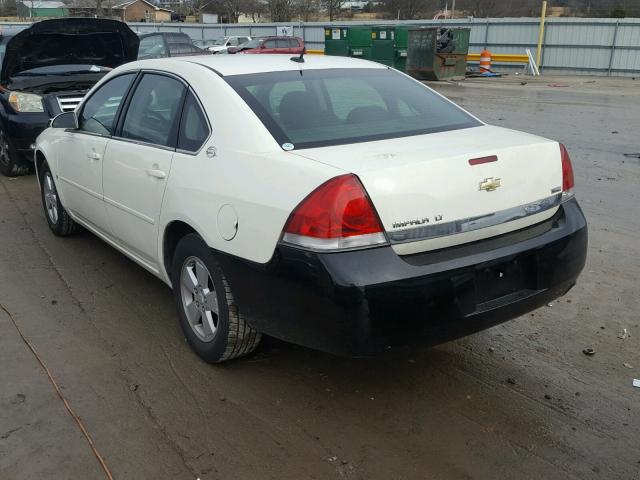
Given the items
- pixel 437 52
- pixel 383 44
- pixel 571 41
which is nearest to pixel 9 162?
pixel 437 52

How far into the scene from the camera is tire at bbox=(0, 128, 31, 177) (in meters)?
8.32

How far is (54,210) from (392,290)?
165 inches

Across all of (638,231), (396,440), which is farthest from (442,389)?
(638,231)

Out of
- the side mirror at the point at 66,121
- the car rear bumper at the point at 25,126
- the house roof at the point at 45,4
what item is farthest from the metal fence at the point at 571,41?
the house roof at the point at 45,4

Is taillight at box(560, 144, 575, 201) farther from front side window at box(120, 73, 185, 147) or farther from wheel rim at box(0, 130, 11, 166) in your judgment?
wheel rim at box(0, 130, 11, 166)

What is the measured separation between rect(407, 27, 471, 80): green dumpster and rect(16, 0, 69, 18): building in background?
40771 millimetres

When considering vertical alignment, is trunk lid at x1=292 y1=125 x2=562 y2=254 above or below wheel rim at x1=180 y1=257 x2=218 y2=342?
above

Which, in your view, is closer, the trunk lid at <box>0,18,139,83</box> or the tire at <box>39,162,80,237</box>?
the tire at <box>39,162,80,237</box>

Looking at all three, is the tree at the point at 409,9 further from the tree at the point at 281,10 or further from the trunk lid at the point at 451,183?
the trunk lid at the point at 451,183

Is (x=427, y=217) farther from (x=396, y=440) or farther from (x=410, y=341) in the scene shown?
(x=396, y=440)

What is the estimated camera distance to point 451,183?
294cm

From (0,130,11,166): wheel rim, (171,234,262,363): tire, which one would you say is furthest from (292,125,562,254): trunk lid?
(0,130,11,166): wheel rim

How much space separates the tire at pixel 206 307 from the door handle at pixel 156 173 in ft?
1.35

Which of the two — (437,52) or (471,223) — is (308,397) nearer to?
(471,223)
